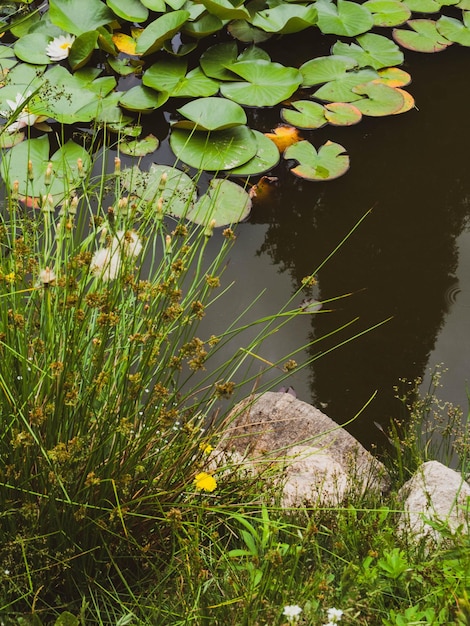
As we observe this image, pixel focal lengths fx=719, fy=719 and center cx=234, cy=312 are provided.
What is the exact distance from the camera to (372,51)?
416 centimetres

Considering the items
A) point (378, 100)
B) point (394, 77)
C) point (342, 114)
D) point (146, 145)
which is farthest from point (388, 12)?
point (146, 145)

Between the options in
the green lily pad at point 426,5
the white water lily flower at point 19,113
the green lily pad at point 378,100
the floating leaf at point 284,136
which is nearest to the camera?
the white water lily flower at point 19,113

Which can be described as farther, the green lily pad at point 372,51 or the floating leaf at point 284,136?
the green lily pad at point 372,51

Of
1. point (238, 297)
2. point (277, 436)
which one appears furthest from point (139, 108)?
point (277, 436)

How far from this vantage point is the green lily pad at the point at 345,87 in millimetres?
3842

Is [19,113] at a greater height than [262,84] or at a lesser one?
greater

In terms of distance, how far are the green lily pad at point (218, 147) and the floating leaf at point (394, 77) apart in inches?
41.1

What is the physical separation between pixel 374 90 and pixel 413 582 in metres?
2.96

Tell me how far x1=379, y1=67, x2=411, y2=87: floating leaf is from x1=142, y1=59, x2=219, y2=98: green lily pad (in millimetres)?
975

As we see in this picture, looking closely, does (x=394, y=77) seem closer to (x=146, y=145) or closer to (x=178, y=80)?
(x=178, y=80)

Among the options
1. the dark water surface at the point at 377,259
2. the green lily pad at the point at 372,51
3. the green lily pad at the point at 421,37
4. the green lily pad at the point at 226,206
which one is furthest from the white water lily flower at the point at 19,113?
the green lily pad at the point at 421,37

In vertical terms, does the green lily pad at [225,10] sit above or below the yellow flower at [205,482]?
above

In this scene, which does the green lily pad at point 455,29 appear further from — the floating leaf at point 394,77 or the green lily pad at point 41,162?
the green lily pad at point 41,162

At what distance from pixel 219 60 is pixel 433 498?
2.72m
